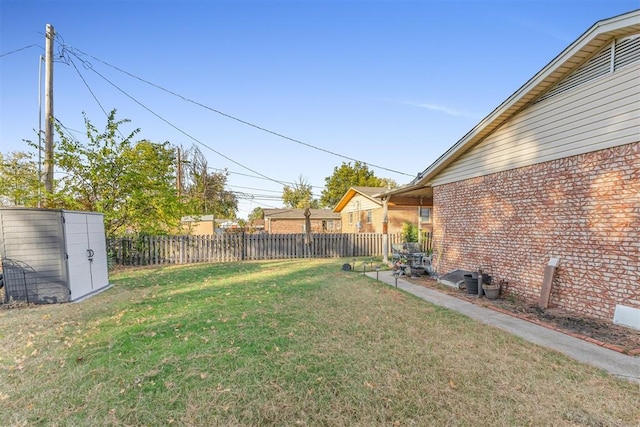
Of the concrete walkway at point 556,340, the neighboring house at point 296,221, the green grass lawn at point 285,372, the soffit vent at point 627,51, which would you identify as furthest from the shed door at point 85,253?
the neighboring house at point 296,221

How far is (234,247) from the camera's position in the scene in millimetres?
14008

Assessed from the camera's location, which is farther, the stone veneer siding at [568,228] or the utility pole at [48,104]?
the utility pole at [48,104]

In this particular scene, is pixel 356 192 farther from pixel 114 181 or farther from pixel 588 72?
pixel 588 72

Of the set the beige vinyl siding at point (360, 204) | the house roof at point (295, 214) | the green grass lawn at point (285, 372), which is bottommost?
the green grass lawn at point (285, 372)

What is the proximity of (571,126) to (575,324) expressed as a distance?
3.53 metres

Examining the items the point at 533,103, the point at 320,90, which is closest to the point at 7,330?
the point at 533,103

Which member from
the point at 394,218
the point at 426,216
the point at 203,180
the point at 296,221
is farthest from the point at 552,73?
the point at 203,180

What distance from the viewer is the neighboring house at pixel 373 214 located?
1903cm

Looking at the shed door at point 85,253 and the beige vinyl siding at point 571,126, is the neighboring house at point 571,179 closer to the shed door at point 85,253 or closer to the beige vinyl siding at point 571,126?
the beige vinyl siding at point 571,126

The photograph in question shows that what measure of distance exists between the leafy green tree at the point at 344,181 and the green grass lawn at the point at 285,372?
38.5m

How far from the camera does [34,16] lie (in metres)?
9.05

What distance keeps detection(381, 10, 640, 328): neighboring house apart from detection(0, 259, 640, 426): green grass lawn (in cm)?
220

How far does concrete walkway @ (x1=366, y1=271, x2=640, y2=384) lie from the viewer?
314cm

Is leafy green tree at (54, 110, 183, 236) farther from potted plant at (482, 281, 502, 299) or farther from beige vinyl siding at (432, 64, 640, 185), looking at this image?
beige vinyl siding at (432, 64, 640, 185)
